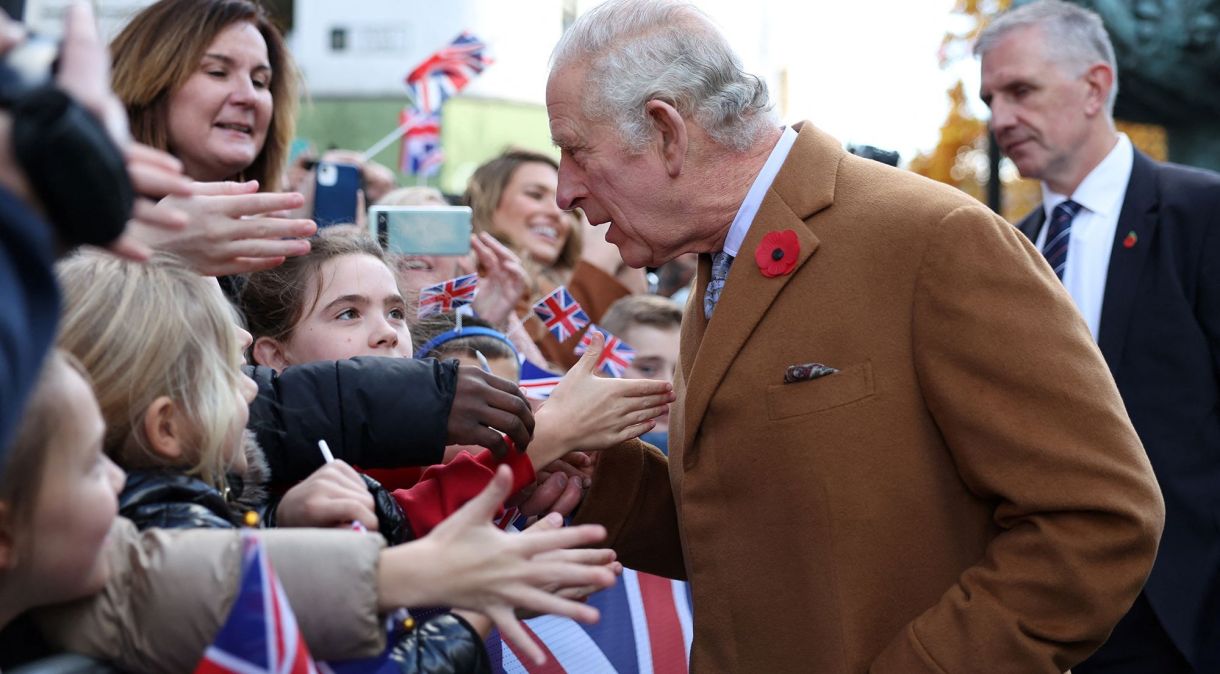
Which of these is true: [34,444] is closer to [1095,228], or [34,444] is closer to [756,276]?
[756,276]

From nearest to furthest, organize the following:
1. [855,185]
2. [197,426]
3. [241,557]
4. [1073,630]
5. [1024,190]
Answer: [241,557]
[197,426]
[1073,630]
[855,185]
[1024,190]

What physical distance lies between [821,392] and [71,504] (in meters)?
1.37

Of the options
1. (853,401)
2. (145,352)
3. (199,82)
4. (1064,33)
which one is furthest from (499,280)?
(145,352)

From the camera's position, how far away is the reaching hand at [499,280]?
4750 mm

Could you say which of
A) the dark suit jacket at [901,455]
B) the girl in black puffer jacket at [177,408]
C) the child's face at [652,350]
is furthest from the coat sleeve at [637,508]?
the child's face at [652,350]

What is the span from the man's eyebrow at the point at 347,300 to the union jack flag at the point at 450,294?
612mm

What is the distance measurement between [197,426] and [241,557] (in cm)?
36

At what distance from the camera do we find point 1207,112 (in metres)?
6.98

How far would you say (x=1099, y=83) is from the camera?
4.88 metres

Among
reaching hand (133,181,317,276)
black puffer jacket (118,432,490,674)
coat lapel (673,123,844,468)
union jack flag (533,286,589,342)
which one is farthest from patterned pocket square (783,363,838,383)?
union jack flag (533,286,589,342)

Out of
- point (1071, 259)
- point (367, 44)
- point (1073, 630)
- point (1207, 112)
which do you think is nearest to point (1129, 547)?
point (1073, 630)

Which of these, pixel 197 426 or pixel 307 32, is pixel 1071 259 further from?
pixel 307 32

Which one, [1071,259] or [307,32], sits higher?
[1071,259]

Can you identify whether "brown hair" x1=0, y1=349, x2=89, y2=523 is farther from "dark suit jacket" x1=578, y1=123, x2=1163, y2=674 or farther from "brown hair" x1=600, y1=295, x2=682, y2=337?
"brown hair" x1=600, y1=295, x2=682, y2=337
